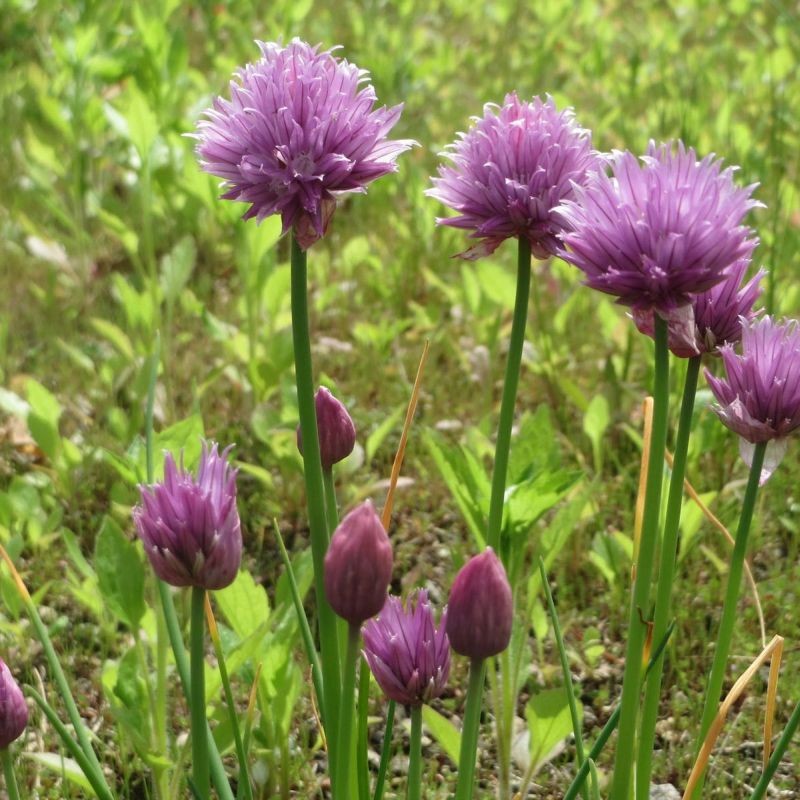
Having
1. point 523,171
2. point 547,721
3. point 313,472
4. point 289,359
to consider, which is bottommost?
point 547,721

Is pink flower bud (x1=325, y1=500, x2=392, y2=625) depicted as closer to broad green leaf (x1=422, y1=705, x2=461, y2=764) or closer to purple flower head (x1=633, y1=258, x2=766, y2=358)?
A: purple flower head (x1=633, y1=258, x2=766, y2=358)

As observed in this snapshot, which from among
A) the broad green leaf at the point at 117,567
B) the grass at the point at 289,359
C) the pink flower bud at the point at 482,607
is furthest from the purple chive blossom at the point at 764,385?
the broad green leaf at the point at 117,567

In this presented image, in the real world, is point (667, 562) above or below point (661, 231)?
below

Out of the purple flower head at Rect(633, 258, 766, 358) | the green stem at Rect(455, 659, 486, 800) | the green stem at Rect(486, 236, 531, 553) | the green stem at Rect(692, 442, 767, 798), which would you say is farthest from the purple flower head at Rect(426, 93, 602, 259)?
the green stem at Rect(455, 659, 486, 800)

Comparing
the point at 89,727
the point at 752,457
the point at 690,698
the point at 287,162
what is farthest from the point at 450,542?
the point at 287,162

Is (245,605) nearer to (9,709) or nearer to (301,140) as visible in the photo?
(9,709)

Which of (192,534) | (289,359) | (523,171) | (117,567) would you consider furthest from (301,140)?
(289,359)

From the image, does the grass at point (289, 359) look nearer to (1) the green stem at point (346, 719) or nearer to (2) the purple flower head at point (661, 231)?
(1) the green stem at point (346, 719)
